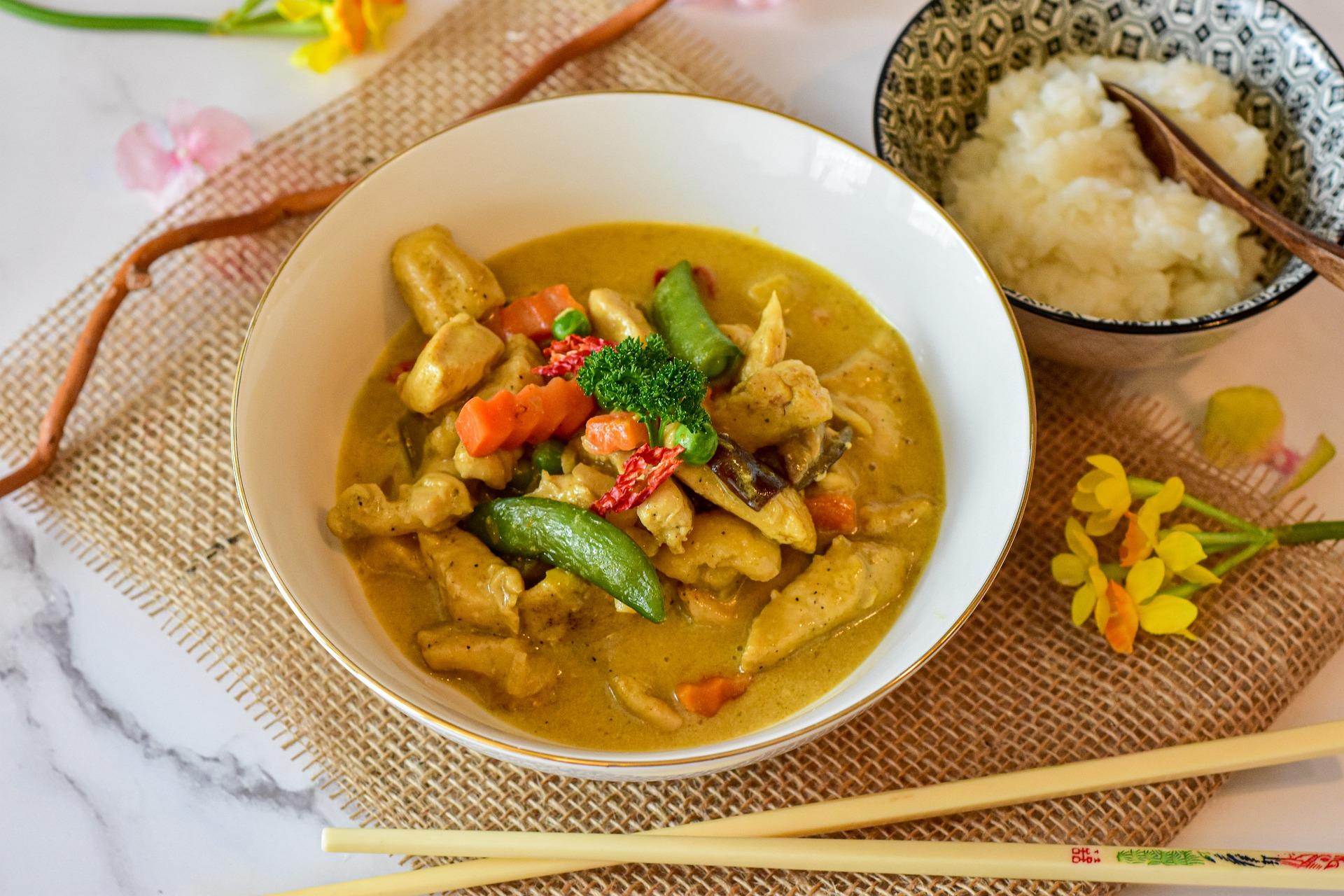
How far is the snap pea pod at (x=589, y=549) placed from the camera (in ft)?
9.00

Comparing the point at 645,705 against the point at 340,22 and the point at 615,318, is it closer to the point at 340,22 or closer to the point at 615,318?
the point at 615,318

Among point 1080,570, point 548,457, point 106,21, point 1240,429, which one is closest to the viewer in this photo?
point 548,457

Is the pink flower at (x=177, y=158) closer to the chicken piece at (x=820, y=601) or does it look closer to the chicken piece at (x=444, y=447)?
the chicken piece at (x=444, y=447)

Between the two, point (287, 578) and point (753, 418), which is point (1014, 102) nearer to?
point (753, 418)

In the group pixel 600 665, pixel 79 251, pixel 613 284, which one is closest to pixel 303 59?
pixel 79 251

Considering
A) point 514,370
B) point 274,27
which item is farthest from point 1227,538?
point 274,27

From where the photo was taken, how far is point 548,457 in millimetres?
3018

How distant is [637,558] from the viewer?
2758 millimetres

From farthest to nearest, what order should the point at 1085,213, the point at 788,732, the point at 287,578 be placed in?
1. the point at 1085,213
2. the point at 287,578
3. the point at 788,732

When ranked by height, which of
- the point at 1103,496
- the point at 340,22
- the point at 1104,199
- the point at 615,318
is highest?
the point at 340,22

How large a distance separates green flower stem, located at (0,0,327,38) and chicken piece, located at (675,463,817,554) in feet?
8.45

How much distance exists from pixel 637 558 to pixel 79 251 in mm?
2505

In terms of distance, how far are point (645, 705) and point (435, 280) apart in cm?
135

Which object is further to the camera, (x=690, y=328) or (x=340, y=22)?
(x=340, y=22)
